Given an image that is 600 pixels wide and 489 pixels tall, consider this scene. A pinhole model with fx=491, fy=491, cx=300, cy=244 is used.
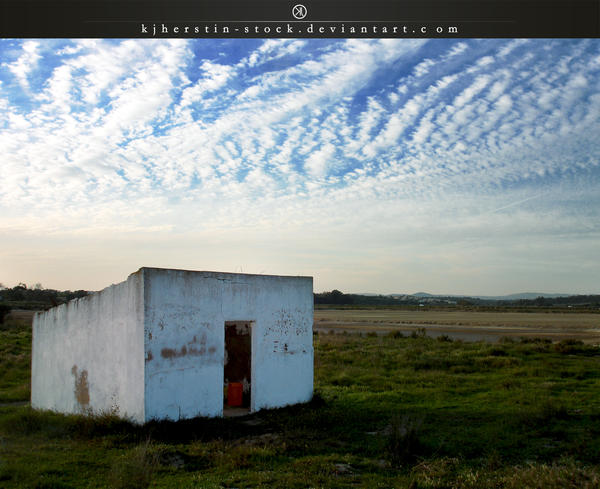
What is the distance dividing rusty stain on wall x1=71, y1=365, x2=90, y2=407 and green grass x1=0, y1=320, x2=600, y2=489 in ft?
2.30

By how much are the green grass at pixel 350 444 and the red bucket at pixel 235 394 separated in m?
1.76

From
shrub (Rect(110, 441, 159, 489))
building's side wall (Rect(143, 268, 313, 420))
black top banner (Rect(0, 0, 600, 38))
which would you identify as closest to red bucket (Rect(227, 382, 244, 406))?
building's side wall (Rect(143, 268, 313, 420))

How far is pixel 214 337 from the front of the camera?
10070mm

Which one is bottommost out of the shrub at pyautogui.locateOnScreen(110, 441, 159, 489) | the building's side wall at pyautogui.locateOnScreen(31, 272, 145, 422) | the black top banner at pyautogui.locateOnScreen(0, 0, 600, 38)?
the shrub at pyautogui.locateOnScreen(110, 441, 159, 489)

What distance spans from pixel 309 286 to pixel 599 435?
6.56 m

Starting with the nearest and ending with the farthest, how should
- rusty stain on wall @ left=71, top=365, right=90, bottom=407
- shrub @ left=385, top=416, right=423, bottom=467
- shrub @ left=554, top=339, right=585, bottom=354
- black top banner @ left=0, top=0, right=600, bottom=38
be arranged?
black top banner @ left=0, top=0, right=600, bottom=38, shrub @ left=385, top=416, right=423, bottom=467, rusty stain on wall @ left=71, top=365, right=90, bottom=407, shrub @ left=554, top=339, right=585, bottom=354

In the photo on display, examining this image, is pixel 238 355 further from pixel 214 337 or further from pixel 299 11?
pixel 299 11

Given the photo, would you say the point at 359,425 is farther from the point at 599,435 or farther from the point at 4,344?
the point at 4,344

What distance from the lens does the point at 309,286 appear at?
12.1 meters

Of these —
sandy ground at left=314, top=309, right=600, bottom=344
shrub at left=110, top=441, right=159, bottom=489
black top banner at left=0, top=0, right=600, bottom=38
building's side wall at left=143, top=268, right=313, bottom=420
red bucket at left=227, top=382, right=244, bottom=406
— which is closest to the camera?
black top banner at left=0, top=0, right=600, bottom=38

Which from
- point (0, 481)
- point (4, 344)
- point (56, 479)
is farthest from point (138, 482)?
point (4, 344)

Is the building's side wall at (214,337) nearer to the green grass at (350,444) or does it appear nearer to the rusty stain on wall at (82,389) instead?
the green grass at (350,444)

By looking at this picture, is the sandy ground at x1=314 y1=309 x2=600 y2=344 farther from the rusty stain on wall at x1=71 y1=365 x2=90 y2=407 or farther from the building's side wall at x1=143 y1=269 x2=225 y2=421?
the rusty stain on wall at x1=71 y1=365 x2=90 y2=407

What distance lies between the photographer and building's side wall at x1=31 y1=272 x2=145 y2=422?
905cm
